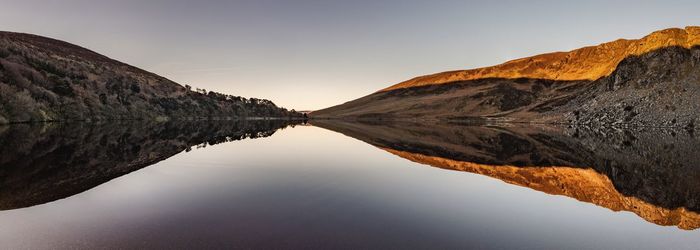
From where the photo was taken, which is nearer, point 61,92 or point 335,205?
point 335,205

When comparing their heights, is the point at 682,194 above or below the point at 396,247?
below

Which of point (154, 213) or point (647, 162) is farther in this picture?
point (647, 162)

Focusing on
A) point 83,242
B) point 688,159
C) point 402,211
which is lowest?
point 688,159

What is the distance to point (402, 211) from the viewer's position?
16516mm

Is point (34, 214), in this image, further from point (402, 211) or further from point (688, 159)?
point (688, 159)

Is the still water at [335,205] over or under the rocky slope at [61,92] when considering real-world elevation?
under

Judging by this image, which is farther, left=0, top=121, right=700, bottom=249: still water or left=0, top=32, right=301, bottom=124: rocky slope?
left=0, top=32, right=301, bottom=124: rocky slope

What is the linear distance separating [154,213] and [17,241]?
401 cm

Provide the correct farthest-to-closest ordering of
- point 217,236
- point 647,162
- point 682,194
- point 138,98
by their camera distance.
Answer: point 138,98 → point 647,162 → point 682,194 → point 217,236

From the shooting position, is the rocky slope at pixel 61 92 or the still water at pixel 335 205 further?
the rocky slope at pixel 61 92

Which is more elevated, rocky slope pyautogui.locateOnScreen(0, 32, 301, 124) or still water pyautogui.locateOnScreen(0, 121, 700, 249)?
rocky slope pyautogui.locateOnScreen(0, 32, 301, 124)

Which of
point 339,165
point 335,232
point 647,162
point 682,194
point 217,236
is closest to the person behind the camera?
point 217,236

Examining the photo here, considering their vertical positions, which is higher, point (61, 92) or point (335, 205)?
point (61, 92)

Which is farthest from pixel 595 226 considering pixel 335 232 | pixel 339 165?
pixel 339 165
